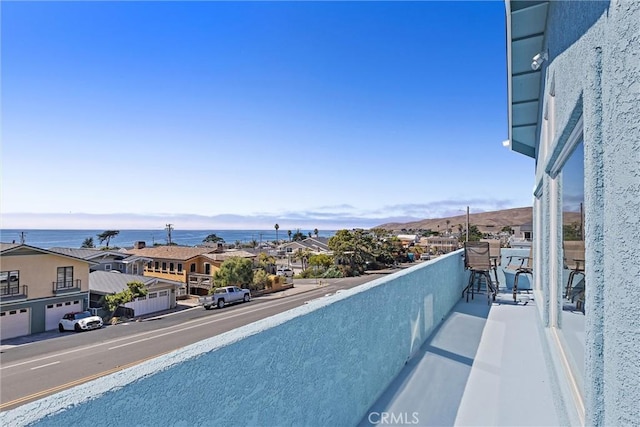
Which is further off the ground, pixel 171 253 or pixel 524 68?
pixel 524 68

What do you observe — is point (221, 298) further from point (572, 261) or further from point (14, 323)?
point (572, 261)

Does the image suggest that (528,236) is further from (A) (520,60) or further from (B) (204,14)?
(B) (204,14)

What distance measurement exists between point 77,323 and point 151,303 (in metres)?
5.39

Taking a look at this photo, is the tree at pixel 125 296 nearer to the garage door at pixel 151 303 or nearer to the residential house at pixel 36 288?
the garage door at pixel 151 303

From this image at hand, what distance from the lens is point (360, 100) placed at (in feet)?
50.8

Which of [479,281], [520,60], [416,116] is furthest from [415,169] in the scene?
[520,60]

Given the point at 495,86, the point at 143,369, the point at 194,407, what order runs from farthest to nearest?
the point at 495,86 < the point at 194,407 < the point at 143,369

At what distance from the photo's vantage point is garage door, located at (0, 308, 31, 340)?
18.2 m

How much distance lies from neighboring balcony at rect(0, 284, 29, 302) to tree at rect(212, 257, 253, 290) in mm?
13766

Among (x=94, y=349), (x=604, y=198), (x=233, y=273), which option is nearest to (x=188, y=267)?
(x=233, y=273)

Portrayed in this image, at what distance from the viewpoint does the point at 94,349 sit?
54.0ft

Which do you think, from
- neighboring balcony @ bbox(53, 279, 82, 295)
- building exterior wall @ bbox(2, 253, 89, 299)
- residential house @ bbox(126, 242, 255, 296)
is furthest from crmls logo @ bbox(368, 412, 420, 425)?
residential house @ bbox(126, 242, 255, 296)

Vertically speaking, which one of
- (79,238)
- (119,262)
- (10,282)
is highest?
(10,282)

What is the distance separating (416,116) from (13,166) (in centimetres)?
1645
